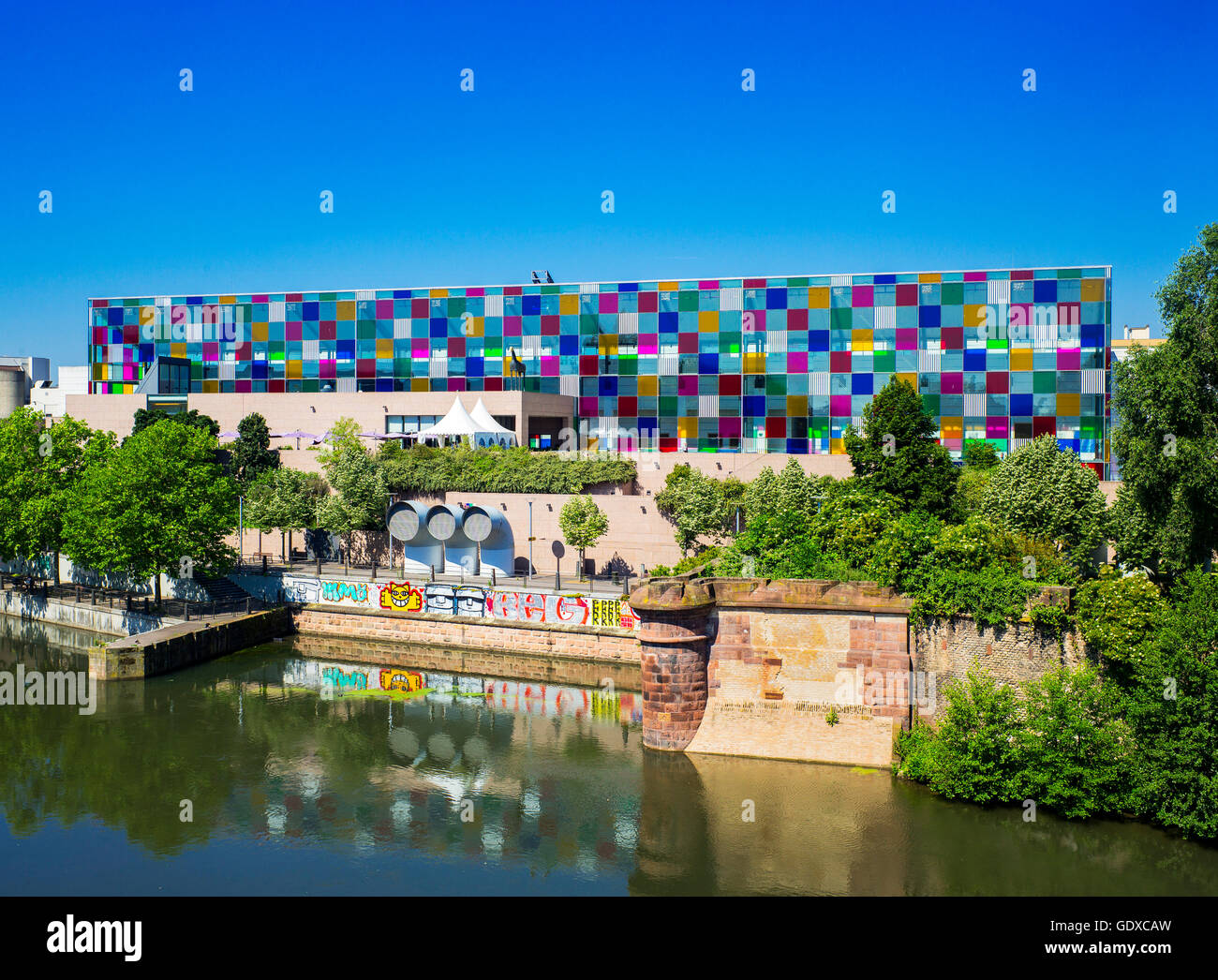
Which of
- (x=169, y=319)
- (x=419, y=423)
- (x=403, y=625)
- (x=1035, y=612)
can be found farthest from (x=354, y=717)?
(x=169, y=319)

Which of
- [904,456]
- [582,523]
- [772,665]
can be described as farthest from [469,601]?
[772,665]

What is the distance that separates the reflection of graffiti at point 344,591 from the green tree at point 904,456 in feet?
77.5

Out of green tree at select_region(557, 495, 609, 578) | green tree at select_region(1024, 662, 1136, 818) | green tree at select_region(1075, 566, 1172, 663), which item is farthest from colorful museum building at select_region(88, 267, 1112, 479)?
green tree at select_region(1024, 662, 1136, 818)

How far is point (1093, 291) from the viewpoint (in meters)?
64.8

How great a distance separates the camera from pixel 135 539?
1871 inches

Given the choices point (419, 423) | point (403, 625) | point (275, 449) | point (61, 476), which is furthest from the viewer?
point (419, 423)

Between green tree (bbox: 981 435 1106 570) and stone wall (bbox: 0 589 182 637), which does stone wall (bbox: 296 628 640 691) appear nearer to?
stone wall (bbox: 0 589 182 637)

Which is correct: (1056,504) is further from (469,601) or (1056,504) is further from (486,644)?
(469,601)

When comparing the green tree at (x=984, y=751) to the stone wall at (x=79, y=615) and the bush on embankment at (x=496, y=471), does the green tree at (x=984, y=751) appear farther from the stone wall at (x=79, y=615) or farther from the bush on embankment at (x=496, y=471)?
the stone wall at (x=79, y=615)

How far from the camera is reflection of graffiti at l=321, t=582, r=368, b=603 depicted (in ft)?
160

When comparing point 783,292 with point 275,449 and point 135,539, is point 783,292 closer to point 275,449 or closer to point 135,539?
point 275,449

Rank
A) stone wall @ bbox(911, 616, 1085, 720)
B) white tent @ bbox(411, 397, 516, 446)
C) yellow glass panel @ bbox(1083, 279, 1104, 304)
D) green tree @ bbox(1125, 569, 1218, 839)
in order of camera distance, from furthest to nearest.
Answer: yellow glass panel @ bbox(1083, 279, 1104, 304) → white tent @ bbox(411, 397, 516, 446) → stone wall @ bbox(911, 616, 1085, 720) → green tree @ bbox(1125, 569, 1218, 839)

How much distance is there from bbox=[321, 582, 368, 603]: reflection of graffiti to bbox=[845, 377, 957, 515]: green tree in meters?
23.6
